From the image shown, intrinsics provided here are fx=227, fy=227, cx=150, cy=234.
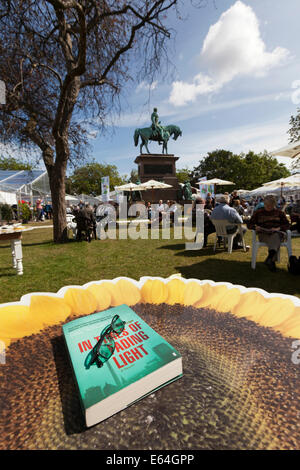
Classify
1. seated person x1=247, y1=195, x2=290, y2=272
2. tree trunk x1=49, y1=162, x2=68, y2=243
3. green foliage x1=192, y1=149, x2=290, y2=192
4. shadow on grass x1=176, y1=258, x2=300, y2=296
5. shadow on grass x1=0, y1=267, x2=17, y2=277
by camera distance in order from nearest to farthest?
shadow on grass x1=176, y1=258, x2=300, y2=296
seated person x1=247, y1=195, x2=290, y2=272
shadow on grass x1=0, y1=267, x2=17, y2=277
tree trunk x1=49, y1=162, x2=68, y2=243
green foliage x1=192, y1=149, x2=290, y2=192

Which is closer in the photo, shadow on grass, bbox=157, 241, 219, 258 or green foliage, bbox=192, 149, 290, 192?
shadow on grass, bbox=157, 241, 219, 258

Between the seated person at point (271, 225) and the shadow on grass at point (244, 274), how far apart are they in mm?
314

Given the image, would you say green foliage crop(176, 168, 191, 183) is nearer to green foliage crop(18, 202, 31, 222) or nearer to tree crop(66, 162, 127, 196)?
tree crop(66, 162, 127, 196)

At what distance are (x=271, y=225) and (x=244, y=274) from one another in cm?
115

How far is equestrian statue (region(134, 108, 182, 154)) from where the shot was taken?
24.9m

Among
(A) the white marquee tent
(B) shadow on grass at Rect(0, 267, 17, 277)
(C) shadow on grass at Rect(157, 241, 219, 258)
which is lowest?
(B) shadow on grass at Rect(0, 267, 17, 277)

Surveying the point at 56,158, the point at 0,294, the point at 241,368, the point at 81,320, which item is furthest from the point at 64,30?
the point at 241,368

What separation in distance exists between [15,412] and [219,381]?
66cm

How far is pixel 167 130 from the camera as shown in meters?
26.5

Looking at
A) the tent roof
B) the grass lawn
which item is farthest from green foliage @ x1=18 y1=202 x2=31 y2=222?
the grass lawn

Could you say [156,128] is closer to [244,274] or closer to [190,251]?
[190,251]

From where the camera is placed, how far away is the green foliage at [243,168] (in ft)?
149

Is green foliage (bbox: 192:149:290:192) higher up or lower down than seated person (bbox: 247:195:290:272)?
higher up

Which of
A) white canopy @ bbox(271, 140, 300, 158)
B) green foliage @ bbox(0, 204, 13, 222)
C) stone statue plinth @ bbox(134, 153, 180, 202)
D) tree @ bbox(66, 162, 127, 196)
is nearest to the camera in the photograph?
white canopy @ bbox(271, 140, 300, 158)
